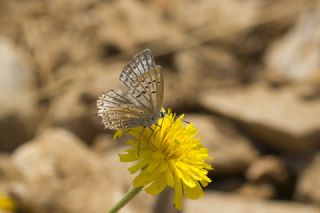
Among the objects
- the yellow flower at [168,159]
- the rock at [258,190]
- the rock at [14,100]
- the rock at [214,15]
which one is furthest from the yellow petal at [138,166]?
the rock at [214,15]

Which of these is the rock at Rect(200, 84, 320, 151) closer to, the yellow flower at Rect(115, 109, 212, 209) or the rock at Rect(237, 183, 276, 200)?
the rock at Rect(237, 183, 276, 200)

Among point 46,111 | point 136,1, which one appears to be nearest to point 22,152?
point 46,111

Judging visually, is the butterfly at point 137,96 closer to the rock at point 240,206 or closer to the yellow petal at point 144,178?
the yellow petal at point 144,178

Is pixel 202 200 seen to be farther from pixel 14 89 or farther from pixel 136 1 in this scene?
pixel 136 1

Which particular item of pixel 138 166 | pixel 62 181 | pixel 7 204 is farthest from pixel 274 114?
pixel 138 166

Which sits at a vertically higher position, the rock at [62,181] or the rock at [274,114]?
the rock at [274,114]

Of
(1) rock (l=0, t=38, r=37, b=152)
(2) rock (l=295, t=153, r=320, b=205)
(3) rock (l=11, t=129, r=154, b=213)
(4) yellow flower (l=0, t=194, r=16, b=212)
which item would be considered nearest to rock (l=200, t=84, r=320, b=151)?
(2) rock (l=295, t=153, r=320, b=205)
